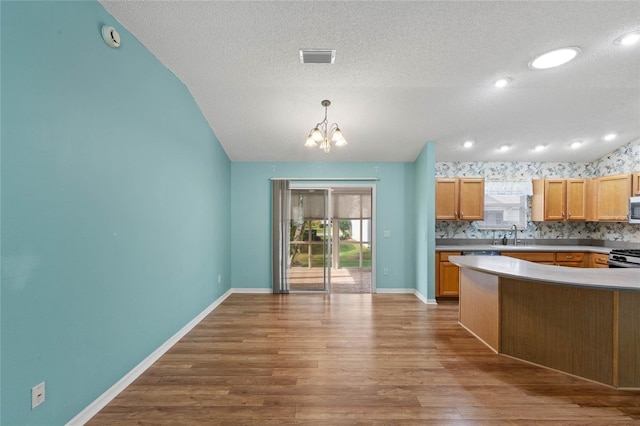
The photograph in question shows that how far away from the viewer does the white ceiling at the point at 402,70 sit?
2.04 m

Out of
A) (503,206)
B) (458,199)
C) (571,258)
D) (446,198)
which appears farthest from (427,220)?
(571,258)

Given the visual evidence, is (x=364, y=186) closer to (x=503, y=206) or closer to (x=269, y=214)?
(x=269, y=214)

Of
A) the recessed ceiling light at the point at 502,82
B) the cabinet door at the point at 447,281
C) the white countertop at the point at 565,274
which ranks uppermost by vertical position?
the recessed ceiling light at the point at 502,82

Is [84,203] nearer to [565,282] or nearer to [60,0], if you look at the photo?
[60,0]

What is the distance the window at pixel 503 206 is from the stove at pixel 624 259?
1217 millimetres

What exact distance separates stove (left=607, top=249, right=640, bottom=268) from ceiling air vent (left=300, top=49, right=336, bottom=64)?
188 inches

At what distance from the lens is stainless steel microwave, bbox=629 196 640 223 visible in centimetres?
389

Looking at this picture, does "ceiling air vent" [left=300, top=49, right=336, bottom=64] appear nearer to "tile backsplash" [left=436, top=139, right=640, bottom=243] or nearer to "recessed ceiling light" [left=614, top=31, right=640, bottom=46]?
"recessed ceiling light" [left=614, top=31, right=640, bottom=46]

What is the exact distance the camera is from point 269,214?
4.86m

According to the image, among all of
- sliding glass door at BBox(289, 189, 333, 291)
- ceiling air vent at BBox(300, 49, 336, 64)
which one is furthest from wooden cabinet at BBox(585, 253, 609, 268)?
ceiling air vent at BBox(300, 49, 336, 64)

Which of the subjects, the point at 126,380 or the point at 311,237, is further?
the point at 311,237

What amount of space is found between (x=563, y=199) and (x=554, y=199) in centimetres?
14

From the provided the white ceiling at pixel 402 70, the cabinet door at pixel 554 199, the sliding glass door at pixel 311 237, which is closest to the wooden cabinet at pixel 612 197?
the cabinet door at pixel 554 199

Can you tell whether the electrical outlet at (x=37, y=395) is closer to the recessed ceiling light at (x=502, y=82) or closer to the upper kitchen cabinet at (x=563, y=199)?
the recessed ceiling light at (x=502, y=82)
